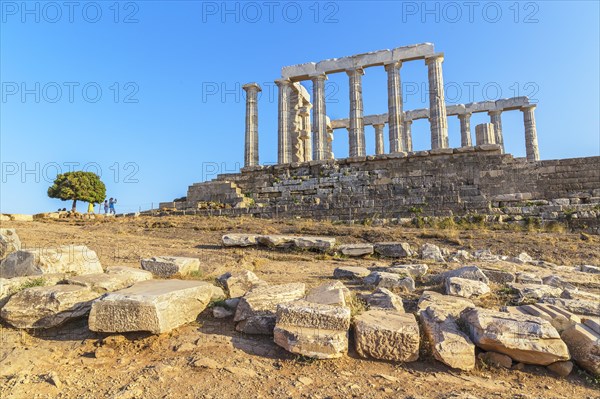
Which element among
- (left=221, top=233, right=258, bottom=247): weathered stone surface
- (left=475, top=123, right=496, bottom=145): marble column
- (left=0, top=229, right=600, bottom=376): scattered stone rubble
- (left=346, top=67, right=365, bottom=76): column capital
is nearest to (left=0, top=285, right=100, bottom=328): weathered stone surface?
(left=0, top=229, right=600, bottom=376): scattered stone rubble

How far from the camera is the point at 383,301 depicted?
186 inches

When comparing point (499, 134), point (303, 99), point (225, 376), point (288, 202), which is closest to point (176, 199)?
point (288, 202)

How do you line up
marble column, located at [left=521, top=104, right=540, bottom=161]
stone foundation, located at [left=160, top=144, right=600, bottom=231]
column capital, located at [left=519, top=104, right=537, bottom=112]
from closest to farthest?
stone foundation, located at [left=160, top=144, right=600, bottom=231] < marble column, located at [left=521, top=104, right=540, bottom=161] < column capital, located at [left=519, top=104, right=537, bottom=112]

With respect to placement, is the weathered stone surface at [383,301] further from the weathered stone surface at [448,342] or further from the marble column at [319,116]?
the marble column at [319,116]

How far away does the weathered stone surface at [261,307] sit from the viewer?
13.9ft

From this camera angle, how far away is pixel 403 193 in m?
16.8

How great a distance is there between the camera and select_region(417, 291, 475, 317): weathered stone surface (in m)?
4.42

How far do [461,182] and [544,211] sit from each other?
436 cm

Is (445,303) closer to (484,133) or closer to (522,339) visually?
(522,339)

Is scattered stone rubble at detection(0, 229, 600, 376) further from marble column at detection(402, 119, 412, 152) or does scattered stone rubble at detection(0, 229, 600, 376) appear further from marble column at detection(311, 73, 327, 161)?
marble column at detection(402, 119, 412, 152)

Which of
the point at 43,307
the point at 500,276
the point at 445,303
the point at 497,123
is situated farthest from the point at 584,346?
the point at 497,123

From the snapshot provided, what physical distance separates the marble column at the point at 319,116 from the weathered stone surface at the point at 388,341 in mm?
20948

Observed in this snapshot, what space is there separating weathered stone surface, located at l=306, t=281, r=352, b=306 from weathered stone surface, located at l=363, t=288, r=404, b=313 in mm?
314

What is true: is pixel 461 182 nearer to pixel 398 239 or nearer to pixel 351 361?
pixel 398 239
